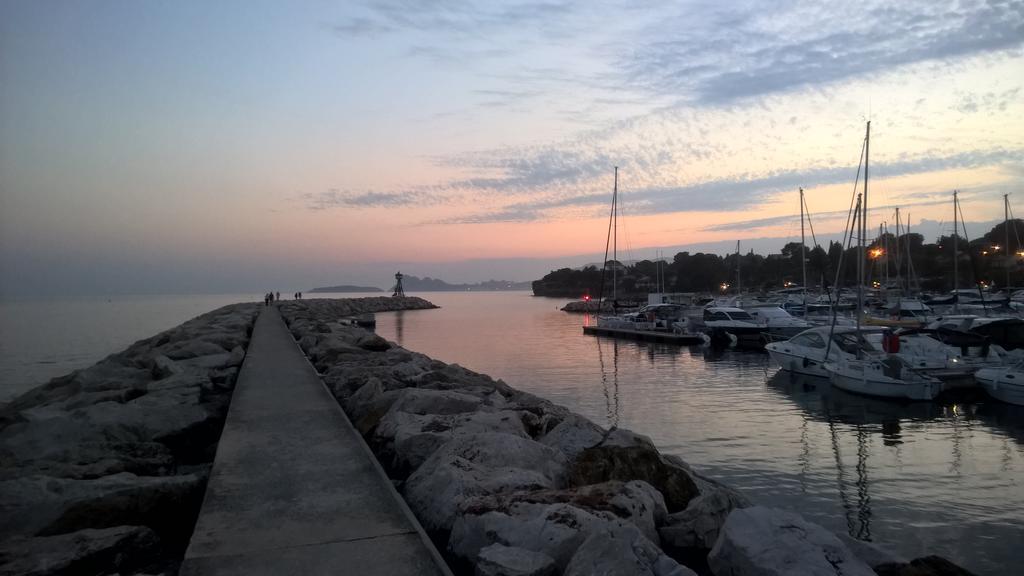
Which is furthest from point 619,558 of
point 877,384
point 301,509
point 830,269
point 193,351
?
point 830,269

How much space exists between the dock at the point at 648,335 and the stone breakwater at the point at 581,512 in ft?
98.3

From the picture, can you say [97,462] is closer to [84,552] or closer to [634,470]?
[84,552]

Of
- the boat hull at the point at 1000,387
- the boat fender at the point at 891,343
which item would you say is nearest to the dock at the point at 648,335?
the boat fender at the point at 891,343

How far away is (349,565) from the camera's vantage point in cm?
451

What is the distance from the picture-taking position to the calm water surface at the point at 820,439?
9.65 metres

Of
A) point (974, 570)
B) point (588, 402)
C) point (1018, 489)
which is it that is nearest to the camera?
point (974, 570)

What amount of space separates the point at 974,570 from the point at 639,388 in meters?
14.8

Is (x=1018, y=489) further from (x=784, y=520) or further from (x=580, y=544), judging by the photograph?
(x=580, y=544)

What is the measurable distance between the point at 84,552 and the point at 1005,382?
21359mm

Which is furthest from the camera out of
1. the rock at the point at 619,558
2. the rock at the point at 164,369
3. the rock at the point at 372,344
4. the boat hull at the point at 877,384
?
the rock at the point at 372,344

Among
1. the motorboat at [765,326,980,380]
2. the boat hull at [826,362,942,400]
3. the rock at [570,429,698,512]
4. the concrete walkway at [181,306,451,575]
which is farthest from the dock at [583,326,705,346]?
the rock at [570,429,698,512]

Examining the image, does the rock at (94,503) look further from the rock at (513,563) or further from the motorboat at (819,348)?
the motorboat at (819,348)

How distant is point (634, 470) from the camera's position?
6.84 metres

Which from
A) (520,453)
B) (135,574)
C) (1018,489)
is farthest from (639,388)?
(135,574)
